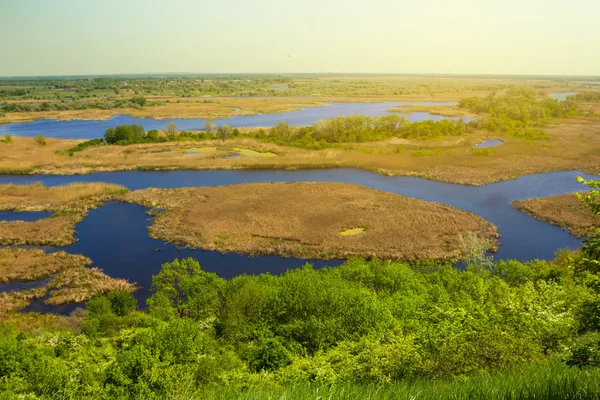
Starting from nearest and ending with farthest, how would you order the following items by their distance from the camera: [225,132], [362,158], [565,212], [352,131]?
[565,212], [362,158], [225,132], [352,131]

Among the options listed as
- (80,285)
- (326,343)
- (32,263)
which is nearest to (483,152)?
(326,343)

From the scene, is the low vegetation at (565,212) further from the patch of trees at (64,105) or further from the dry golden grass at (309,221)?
the patch of trees at (64,105)

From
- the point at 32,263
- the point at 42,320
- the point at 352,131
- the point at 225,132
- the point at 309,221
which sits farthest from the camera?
the point at 352,131

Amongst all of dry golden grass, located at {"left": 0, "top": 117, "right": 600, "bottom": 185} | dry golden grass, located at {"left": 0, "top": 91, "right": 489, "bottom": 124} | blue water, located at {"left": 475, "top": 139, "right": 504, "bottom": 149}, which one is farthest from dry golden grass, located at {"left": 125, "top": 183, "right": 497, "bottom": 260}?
dry golden grass, located at {"left": 0, "top": 91, "right": 489, "bottom": 124}

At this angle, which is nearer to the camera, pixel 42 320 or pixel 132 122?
pixel 42 320

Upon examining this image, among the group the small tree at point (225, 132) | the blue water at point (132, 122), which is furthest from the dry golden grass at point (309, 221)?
the blue water at point (132, 122)

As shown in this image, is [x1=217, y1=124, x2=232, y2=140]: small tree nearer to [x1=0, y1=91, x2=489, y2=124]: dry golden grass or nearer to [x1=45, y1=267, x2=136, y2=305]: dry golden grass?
[x1=0, y1=91, x2=489, y2=124]: dry golden grass

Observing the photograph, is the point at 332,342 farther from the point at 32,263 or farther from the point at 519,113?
the point at 519,113
